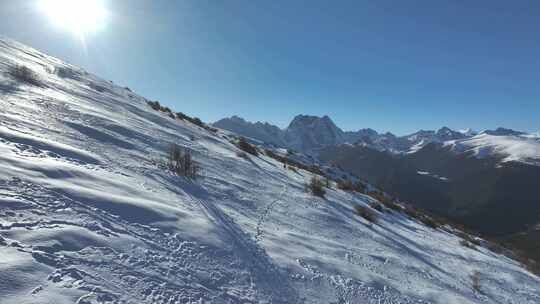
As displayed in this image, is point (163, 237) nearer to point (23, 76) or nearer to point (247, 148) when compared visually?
point (23, 76)

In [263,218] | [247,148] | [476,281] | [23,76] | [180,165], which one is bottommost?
[476,281]

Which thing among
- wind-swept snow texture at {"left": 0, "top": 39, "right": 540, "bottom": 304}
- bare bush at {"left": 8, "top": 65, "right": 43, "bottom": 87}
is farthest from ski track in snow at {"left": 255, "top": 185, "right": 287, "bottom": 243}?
bare bush at {"left": 8, "top": 65, "right": 43, "bottom": 87}

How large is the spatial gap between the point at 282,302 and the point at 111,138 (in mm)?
5804

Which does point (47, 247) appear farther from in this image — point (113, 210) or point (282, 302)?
point (282, 302)

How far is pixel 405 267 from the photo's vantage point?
21.2 ft

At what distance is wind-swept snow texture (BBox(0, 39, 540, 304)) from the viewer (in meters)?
3.01

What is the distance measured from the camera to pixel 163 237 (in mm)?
4070

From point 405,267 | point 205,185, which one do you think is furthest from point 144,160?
point 405,267

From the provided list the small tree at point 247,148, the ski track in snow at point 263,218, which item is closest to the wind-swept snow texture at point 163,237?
the ski track in snow at point 263,218

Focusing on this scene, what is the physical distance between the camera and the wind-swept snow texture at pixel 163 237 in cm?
301

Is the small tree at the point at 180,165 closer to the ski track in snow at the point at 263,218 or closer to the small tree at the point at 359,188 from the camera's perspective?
the ski track in snow at the point at 263,218

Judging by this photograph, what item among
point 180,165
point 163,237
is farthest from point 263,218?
point 163,237

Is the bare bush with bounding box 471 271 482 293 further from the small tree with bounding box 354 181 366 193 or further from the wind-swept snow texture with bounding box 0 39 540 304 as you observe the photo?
the small tree with bounding box 354 181 366 193

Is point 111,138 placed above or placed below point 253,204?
above
